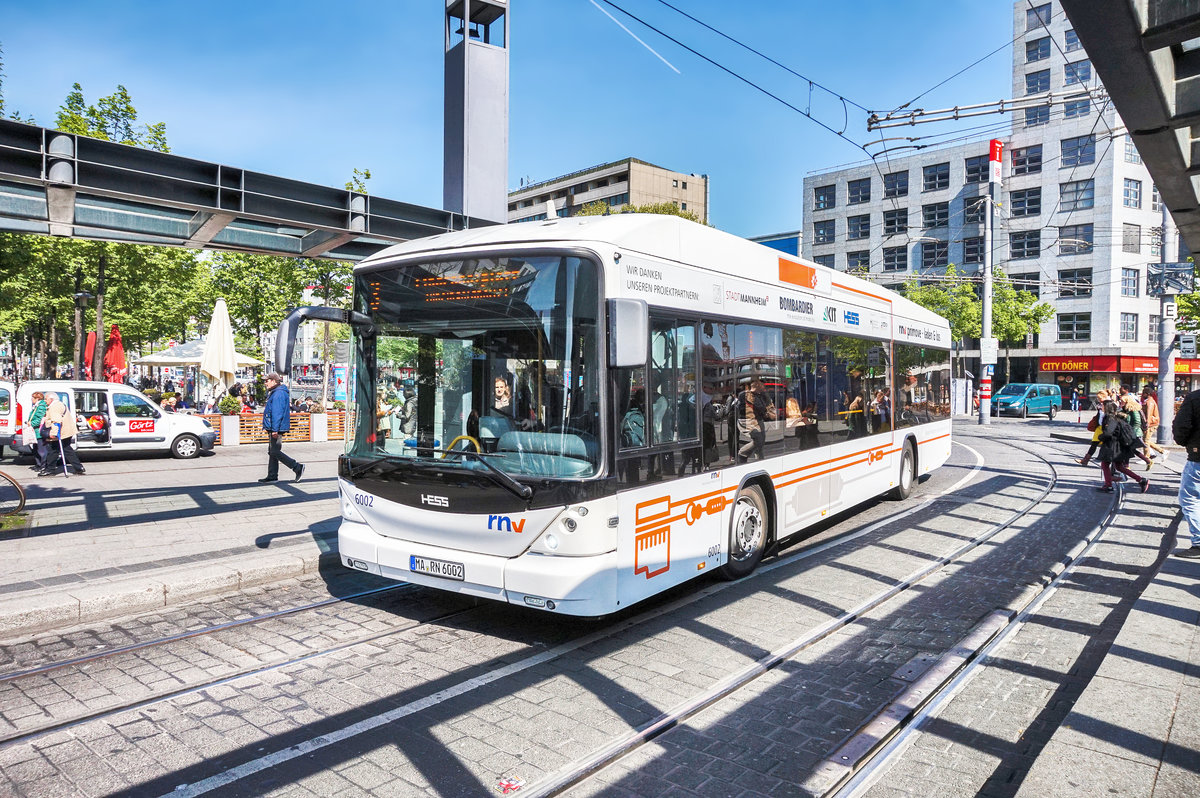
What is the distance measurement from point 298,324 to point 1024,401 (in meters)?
43.8

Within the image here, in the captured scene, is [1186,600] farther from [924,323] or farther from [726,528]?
[924,323]

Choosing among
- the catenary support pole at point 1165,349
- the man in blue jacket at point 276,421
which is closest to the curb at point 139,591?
the man in blue jacket at point 276,421

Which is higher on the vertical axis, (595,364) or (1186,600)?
(595,364)

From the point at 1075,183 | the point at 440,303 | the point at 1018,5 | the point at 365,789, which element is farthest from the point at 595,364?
the point at 1018,5

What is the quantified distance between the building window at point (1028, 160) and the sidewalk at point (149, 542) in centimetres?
5314

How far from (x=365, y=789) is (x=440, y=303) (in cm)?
340

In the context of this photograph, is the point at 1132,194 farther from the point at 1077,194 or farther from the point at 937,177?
the point at 937,177

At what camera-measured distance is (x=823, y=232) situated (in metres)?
63.4

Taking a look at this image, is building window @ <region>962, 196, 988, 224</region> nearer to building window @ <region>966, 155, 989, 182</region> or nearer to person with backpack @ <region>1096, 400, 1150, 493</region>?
building window @ <region>966, 155, 989, 182</region>

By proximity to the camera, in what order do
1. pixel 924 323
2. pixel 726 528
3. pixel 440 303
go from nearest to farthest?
1. pixel 440 303
2. pixel 726 528
3. pixel 924 323

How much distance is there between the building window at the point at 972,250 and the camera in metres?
53.7

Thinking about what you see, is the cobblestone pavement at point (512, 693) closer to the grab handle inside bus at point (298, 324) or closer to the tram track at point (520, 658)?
the tram track at point (520, 658)

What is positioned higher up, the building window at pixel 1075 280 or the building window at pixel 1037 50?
the building window at pixel 1037 50

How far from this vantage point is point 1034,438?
26.5 meters
